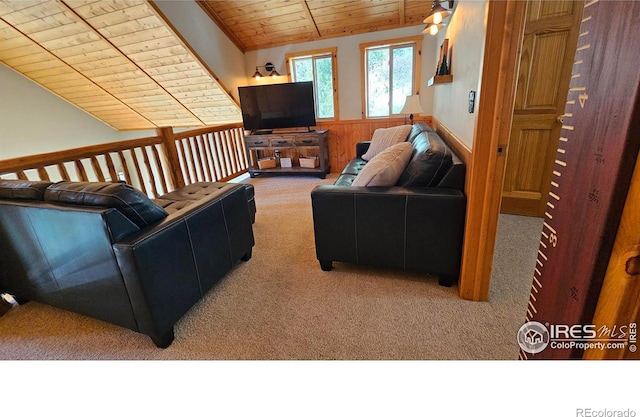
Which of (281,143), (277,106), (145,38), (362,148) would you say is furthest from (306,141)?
(145,38)

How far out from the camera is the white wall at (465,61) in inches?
56.6

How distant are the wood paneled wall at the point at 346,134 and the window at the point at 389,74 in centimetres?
16

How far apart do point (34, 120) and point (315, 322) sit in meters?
6.50

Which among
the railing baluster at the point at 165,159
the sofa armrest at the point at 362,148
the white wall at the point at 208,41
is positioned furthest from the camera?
the sofa armrest at the point at 362,148

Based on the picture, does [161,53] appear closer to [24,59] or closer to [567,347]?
[24,59]

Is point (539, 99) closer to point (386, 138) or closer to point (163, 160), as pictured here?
point (386, 138)

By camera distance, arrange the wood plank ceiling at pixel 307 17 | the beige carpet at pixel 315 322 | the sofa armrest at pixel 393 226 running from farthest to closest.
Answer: the wood plank ceiling at pixel 307 17, the sofa armrest at pixel 393 226, the beige carpet at pixel 315 322

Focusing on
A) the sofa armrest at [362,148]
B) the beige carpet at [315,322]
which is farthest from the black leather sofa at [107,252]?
the sofa armrest at [362,148]

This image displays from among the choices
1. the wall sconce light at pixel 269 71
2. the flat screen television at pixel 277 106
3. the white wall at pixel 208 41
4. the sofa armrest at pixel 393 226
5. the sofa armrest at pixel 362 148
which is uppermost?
the white wall at pixel 208 41

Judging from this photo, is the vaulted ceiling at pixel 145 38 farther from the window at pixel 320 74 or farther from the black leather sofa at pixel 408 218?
the black leather sofa at pixel 408 218

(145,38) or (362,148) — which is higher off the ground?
(145,38)

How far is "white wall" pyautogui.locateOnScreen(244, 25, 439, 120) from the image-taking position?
4.11 metres

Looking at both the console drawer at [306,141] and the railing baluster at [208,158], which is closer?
the railing baluster at [208,158]

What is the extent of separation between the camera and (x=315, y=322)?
154cm
